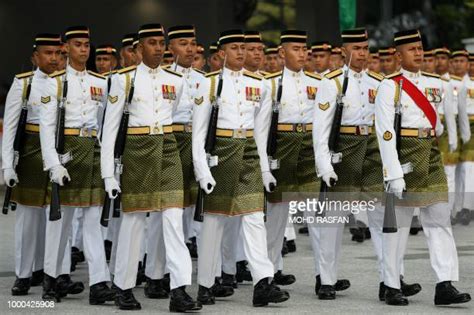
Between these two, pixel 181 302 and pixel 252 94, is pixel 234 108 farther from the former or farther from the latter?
pixel 181 302

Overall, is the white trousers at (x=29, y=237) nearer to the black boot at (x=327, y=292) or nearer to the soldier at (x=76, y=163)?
the soldier at (x=76, y=163)

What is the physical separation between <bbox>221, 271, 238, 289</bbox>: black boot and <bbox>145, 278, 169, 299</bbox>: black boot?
72 cm

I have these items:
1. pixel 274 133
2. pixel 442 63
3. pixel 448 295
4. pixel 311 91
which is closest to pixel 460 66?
pixel 442 63

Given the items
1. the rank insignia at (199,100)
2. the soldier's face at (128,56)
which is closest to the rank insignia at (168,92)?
the rank insignia at (199,100)

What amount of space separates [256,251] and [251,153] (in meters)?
0.88

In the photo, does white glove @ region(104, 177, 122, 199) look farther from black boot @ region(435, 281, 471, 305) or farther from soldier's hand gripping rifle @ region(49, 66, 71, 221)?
black boot @ region(435, 281, 471, 305)

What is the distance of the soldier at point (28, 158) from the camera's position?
44.7 feet

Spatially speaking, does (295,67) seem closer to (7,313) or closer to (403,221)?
(403,221)

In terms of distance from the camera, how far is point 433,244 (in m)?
12.6

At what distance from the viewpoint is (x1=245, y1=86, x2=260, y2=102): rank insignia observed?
13070 millimetres

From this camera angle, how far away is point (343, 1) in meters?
26.3

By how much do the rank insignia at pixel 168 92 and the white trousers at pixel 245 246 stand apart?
3.48 feet

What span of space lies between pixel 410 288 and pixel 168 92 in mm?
2664

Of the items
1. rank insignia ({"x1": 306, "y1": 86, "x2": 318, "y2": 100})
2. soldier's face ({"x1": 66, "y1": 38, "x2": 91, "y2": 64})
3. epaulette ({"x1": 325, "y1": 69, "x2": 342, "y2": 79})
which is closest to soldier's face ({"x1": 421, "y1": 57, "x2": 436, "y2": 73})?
rank insignia ({"x1": 306, "y1": 86, "x2": 318, "y2": 100})
